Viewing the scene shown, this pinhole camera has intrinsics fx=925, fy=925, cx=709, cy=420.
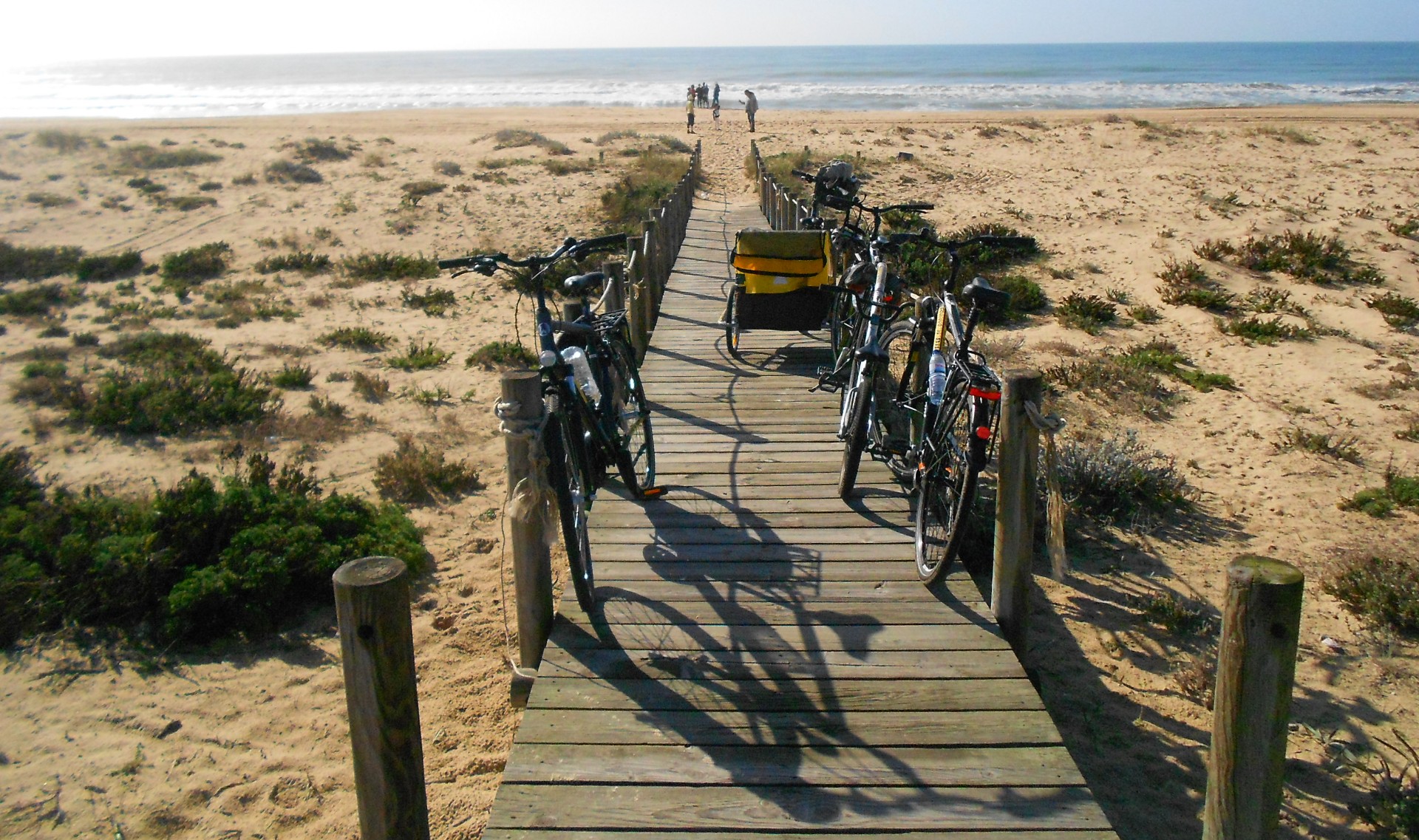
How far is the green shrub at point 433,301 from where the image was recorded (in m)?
12.4

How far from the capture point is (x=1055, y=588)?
5523 mm

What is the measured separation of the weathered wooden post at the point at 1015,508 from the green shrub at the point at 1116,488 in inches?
106

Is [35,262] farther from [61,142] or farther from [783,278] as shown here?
[61,142]

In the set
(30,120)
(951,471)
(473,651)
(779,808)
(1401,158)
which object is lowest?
(473,651)

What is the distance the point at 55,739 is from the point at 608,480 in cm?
285

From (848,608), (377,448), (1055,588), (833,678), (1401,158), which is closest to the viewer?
(833,678)

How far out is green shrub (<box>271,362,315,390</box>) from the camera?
31.6ft

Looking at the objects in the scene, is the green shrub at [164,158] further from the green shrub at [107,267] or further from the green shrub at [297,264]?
the green shrub at [297,264]

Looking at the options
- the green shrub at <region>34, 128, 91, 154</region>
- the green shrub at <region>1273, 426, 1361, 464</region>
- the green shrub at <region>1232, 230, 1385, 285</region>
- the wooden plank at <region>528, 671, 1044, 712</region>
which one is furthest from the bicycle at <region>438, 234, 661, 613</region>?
the green shrub at <region>34, 128, 91, 154</region>

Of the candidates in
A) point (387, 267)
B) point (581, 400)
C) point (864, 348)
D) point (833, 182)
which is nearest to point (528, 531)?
point (581, 400)

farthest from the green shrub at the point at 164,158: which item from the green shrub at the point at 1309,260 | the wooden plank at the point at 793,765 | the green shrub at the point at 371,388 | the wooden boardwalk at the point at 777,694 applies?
the wooden plank at the point at 793,765

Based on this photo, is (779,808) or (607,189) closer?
(779,808)

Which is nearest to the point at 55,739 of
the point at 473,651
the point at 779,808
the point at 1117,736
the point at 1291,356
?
the point at 473,651

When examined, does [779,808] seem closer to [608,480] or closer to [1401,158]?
[608,480]
